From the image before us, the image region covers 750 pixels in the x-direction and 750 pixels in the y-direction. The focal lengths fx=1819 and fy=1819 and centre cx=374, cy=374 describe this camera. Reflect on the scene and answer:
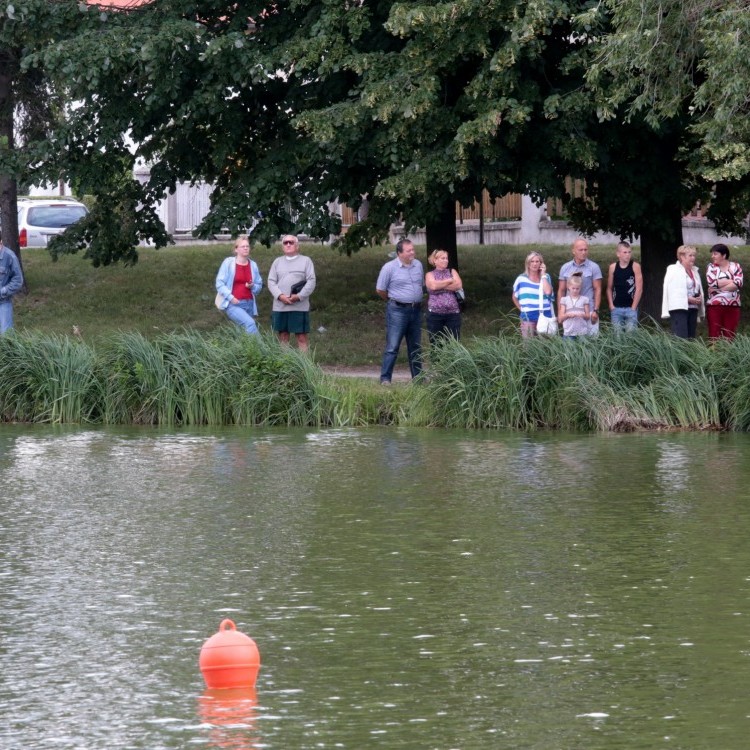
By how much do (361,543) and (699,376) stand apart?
781 cm

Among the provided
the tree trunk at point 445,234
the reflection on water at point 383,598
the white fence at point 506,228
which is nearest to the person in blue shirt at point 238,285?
the reflection on water at point 383,598

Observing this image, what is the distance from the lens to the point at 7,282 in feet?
75.4

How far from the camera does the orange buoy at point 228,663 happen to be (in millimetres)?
7457

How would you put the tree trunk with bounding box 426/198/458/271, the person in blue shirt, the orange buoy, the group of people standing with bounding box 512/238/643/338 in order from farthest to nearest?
the tree trunk with bounding box 426/198/458/271 → the person in blue shirt → the group of people standing with bounding box 512/238/643/338 → the orange buoy

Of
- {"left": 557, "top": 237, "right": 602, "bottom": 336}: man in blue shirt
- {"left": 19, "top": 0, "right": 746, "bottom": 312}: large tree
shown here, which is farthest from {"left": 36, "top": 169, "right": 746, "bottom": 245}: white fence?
{"left": 557, "top": 237, "right": 602, "bottom": 336}: man in blue shirt

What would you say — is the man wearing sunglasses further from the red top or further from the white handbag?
the white handbag

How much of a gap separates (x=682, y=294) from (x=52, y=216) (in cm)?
2230

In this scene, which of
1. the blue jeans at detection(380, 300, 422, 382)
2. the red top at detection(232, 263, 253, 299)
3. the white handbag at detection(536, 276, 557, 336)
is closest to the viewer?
the white handbag at detection(536, 276, 557, 336)

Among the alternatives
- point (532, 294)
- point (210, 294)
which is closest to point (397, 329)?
point (532, 294)

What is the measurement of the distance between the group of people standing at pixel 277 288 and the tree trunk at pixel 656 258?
7456 mm

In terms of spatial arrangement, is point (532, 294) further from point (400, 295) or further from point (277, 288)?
point (277, 288)

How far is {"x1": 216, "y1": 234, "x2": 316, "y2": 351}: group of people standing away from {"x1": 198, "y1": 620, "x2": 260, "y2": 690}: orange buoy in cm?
1394

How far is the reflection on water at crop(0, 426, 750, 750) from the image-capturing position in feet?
23.0

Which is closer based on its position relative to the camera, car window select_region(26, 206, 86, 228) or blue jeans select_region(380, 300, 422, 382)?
blue jeans select_region(380, 300, 422, 382)
